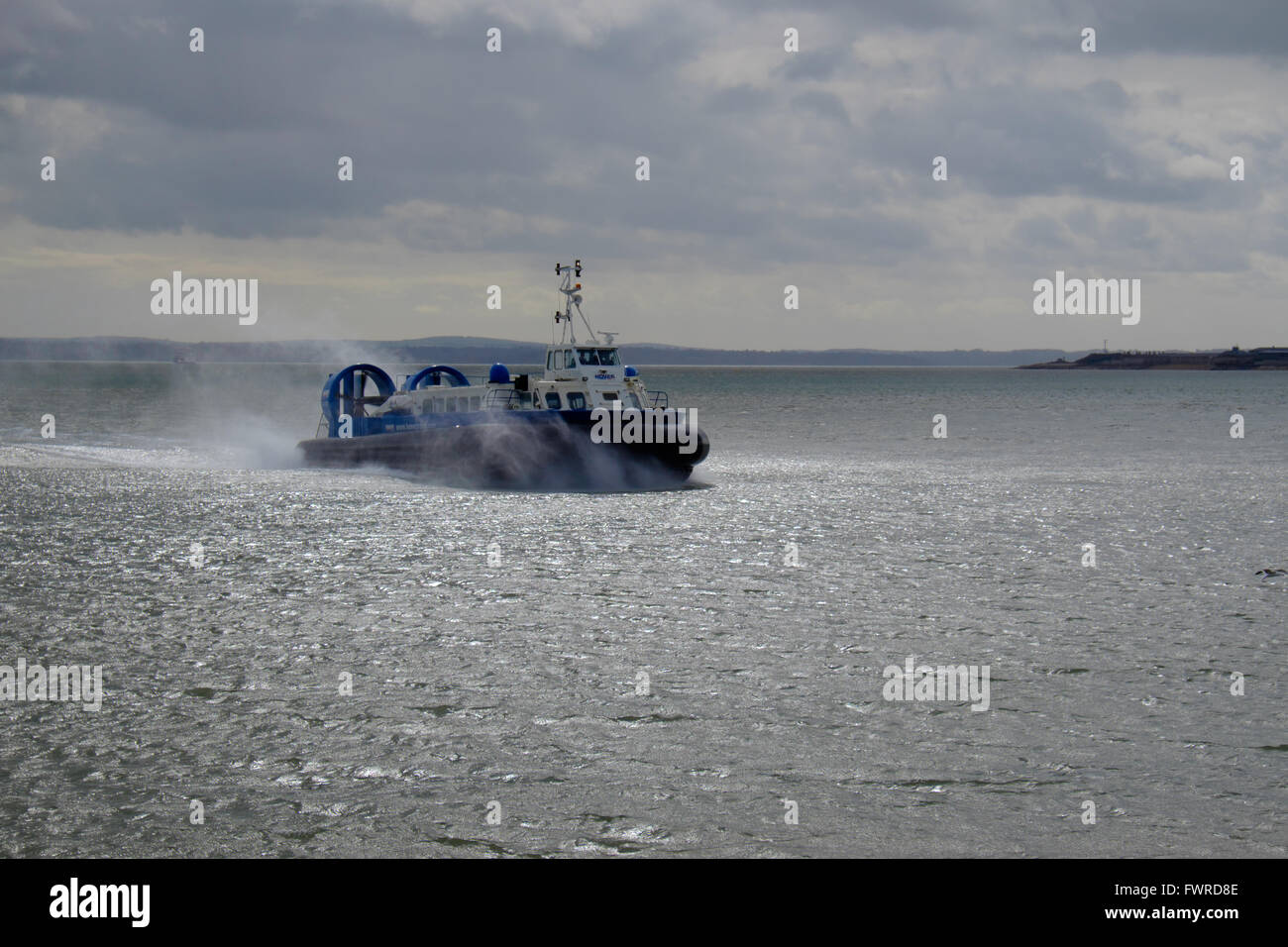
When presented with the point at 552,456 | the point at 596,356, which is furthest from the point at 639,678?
the point at 596,356

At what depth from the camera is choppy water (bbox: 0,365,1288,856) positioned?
20.6 feet

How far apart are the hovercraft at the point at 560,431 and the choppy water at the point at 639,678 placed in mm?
3255

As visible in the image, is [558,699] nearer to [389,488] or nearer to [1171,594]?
[1171,594]

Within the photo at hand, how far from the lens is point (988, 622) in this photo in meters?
11.3

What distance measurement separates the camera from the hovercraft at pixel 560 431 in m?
24.5

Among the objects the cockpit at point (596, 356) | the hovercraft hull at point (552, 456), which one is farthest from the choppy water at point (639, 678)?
the cockpit at point (596, 356)

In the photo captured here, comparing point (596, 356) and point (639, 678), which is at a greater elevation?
point (596, 356)

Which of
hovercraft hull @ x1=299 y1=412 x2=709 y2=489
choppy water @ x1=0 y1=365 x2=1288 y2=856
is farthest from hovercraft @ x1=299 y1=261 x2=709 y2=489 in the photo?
choppy water @ x1=0 y1=365 x2=1288 y2=856

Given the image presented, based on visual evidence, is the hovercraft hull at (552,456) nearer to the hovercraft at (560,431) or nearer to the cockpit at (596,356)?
the hovercraft at (560,431)

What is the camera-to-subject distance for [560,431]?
80.4 ft

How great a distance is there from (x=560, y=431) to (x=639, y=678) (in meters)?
15.7

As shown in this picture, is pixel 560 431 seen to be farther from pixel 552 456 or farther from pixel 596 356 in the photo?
pixel 596 356
